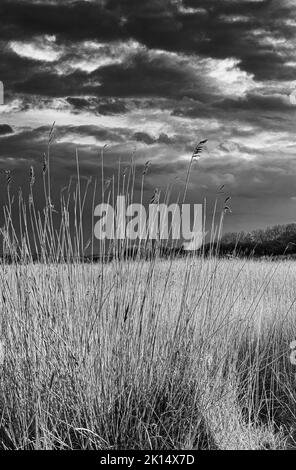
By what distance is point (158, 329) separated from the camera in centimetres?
297

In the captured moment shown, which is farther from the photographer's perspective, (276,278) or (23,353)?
(276,278)

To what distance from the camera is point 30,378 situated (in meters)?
2.80

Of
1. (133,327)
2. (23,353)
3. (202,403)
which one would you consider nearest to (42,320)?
(23,353)

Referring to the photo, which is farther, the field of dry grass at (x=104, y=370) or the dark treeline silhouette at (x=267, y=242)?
the dark treeline silhouette at (x=267, y=242)

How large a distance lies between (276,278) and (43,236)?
7.08 m

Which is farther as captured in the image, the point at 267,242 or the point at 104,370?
the point at 267,242

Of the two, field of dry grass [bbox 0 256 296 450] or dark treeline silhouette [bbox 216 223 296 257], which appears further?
dark treeline silhouette [bbox 216 223 296 257]
